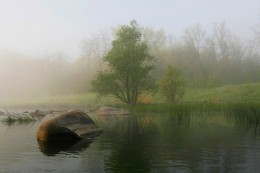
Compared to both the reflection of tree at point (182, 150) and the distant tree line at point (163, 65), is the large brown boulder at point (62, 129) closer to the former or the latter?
the reflection of tree at point (182, 150)

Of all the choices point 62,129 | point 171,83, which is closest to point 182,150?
point 62,129

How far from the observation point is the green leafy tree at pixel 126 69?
4531 cm

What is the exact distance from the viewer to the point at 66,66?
117m

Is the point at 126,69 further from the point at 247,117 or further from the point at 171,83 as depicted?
the point at 247,117

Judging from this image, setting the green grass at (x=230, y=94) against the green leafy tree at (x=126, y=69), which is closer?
the green leafy tree at (x=126, y=69)

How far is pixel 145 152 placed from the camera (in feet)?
44.7

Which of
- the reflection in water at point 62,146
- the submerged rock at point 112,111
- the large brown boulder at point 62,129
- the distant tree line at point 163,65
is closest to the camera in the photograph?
the reflection in water at point 62,146

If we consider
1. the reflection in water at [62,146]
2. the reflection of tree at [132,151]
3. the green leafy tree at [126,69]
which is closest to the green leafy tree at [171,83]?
the green leafy tree at [126,69]

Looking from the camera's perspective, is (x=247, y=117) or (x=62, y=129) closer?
(x=62, y=129)

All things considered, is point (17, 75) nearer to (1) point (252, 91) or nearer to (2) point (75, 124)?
(1) point (252, 91)

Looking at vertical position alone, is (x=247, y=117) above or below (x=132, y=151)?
above

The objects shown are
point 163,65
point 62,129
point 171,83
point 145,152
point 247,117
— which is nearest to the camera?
point 145,152

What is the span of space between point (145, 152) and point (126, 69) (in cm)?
3255

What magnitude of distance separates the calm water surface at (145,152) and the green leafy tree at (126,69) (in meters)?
25.8
